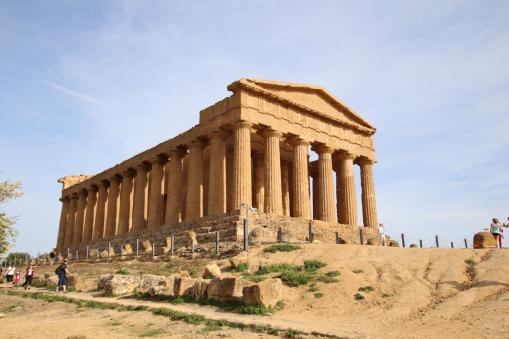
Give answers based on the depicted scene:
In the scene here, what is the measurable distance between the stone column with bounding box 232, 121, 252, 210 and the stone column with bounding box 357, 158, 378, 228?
13.2 metres

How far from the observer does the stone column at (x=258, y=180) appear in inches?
1604

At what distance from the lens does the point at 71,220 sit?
59969 mm

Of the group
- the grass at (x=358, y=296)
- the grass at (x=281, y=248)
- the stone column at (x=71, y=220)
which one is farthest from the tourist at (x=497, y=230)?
the stone column at (x=71, y=220)

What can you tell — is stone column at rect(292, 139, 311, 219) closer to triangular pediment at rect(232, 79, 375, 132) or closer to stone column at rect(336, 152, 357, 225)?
triangular pediment at rect(232, 79, 375, 132)

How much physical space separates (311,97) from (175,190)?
13.8m

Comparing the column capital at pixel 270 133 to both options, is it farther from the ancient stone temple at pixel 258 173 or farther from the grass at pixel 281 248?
the grass at pixel 281 248

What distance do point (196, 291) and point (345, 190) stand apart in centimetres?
2559

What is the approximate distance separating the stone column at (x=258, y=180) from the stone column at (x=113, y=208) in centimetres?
1580

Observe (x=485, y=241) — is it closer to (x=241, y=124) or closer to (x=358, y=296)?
(x=358, y=296)

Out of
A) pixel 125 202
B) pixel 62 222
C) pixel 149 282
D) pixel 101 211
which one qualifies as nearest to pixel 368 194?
pixel 125 202

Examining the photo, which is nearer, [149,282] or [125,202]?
[149,282]

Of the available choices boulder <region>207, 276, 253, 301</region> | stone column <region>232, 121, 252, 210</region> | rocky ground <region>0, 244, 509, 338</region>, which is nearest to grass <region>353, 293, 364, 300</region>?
rocky ground <region>0, 244, 509, 338</region>

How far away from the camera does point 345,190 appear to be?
130 feet

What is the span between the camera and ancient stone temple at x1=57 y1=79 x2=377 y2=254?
31784 mm
